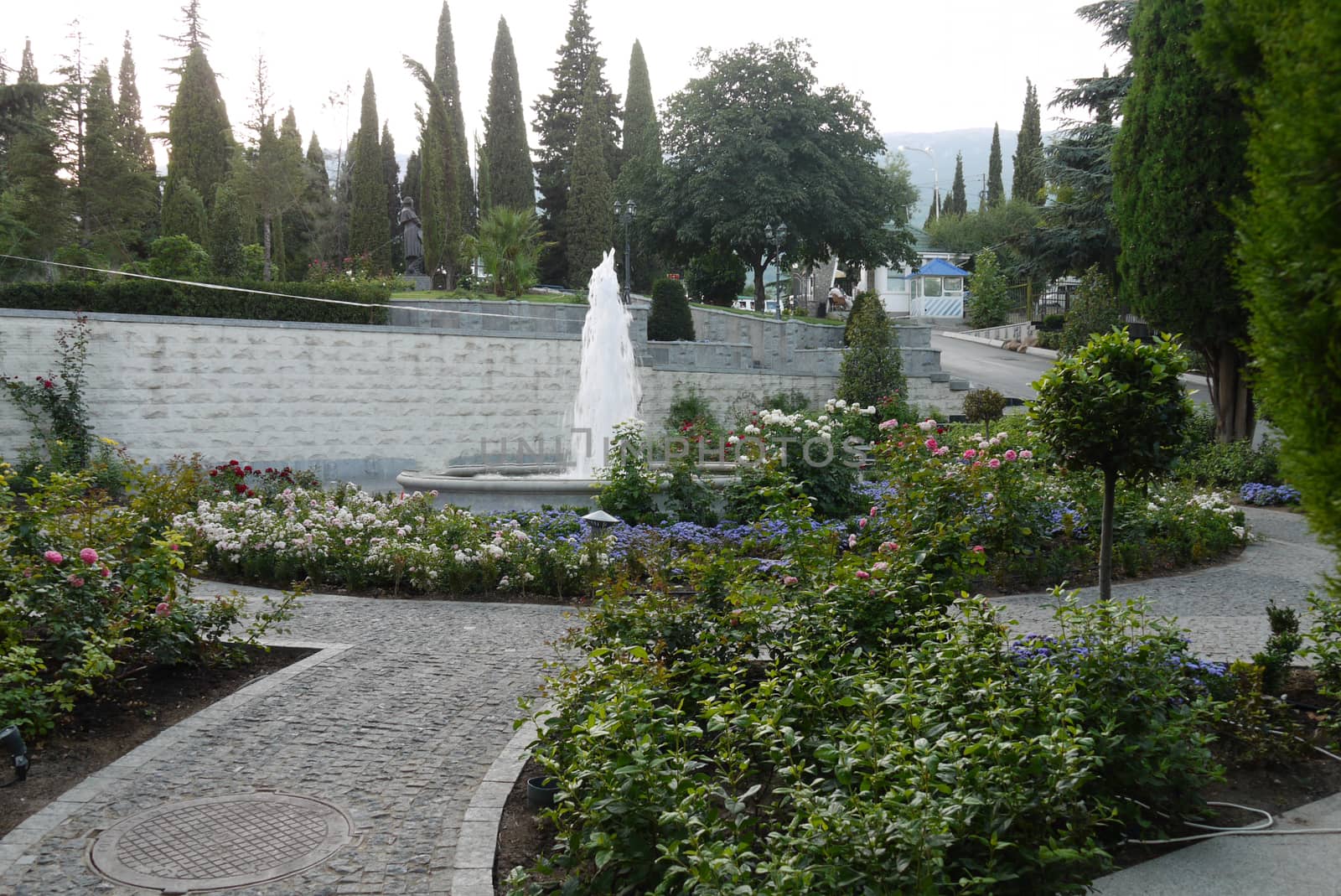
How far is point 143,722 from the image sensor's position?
4.84 metres

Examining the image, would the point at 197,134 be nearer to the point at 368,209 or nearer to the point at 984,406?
the point at 368,209

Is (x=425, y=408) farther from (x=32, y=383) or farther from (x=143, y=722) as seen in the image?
(x=143, y=722)

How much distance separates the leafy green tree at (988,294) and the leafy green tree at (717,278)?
1146cm

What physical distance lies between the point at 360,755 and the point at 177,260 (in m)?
17.0

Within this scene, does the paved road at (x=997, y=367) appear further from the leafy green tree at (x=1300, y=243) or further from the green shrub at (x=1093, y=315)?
the leafy green tree at (x=1300, y=243)

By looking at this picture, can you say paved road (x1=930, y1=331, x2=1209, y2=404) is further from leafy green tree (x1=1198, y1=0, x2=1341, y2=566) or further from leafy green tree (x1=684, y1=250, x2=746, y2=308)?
leafy green tree (x1=1198, y1=0, x2=1341, y2=566)

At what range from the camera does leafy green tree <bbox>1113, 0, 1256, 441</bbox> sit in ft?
38.0

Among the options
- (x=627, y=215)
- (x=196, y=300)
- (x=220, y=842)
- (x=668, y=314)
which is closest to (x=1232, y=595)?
(x=220, y=842)

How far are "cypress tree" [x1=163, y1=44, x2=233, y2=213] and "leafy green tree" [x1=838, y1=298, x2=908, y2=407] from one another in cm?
2109

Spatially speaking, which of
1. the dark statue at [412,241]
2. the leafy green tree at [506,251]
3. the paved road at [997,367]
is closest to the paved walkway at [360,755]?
the paved road at [997,367]

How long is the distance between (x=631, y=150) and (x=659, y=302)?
899 inches

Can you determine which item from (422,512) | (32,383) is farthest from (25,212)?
(422,512)

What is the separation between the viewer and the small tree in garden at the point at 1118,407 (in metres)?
5.63

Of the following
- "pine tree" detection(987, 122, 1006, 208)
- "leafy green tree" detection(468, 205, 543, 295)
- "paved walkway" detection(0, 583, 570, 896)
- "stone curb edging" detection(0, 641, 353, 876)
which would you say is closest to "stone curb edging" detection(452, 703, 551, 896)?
"paved walkway" detection(0, 583, 570, 896)
